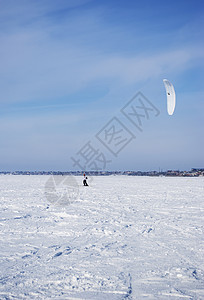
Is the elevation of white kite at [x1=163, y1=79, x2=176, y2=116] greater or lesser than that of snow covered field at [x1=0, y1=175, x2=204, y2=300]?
greater

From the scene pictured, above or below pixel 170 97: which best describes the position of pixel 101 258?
below

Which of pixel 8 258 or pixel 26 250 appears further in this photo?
pixel 26 250

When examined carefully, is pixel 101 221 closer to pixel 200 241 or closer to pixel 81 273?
pixel 200 241

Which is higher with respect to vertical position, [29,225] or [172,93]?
[172,93]

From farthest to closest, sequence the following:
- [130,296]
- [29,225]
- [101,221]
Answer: [101,221], [29,225], [130,296]

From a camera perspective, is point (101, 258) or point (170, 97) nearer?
point (101, 258)

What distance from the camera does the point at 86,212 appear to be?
895 centimetres

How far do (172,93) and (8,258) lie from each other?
11.7 m

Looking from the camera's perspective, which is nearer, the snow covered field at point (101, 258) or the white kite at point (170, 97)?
the snow covered field at point (101, 258)

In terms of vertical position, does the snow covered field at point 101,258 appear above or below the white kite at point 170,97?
below

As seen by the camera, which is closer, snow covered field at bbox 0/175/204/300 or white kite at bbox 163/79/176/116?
snow covered field at bbox 0/175/204/300

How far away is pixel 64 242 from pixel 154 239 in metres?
1.73

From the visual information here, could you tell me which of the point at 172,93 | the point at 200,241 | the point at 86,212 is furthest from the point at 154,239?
the point at 172,93

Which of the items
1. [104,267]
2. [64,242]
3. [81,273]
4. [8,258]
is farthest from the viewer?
[64,242]
